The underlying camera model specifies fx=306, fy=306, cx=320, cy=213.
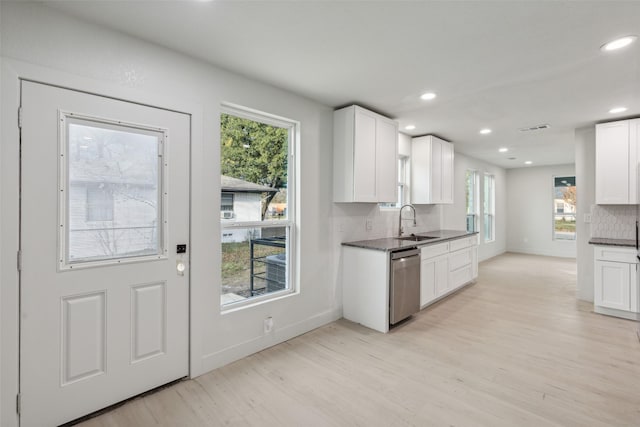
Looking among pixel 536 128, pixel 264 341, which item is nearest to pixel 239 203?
pixel 264 341

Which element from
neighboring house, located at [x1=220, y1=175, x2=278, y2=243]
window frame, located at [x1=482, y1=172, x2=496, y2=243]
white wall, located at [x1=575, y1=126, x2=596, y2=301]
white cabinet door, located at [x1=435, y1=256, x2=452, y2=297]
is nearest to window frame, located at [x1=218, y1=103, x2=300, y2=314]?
neighboring house, located at [x1=220, y1=175, x2=278, y2=243]

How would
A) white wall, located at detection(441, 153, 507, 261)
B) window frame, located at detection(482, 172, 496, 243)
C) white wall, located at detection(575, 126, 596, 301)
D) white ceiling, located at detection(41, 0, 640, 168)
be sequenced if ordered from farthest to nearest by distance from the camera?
window frame, located at detection(482, 172, 496, 243), white wall, located at detection(441, 153, 507, 261), white wall, located at detection(575, 126, 596, 301), white ceiling, located at detection(41, 0, 640, 168)

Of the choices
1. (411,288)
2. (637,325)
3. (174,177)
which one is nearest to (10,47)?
(174,177)

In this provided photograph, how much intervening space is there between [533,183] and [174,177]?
31.1 feet

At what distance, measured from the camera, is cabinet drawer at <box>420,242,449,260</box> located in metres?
3.92

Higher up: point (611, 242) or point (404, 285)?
point (611, 242)

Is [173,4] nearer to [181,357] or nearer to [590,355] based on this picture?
[181,357]

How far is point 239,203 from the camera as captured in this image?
2807 mm

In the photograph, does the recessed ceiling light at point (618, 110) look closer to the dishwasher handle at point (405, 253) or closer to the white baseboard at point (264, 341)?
the dishwasher handle at point (405, 253)

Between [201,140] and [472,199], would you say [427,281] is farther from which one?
[472,199]

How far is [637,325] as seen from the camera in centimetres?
350

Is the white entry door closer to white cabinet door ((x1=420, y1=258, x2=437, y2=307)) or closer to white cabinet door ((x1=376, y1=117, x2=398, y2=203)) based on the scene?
white cabinet door ((x1=376, y1=117, x2=398, y2=203))

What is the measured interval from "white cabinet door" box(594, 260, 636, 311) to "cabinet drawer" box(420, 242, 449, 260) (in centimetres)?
177

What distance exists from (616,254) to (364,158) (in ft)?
10.7
